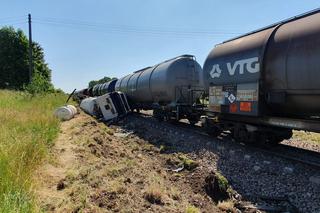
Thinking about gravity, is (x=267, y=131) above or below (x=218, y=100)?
below

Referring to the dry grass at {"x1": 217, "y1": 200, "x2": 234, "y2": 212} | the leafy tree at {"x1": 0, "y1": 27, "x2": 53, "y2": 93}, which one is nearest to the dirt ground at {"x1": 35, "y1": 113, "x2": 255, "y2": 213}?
the dry grass at {"x1": 217, "y1": 200, "x2": 234, "y2": 212}

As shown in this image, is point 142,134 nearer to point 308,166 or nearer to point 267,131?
point 267,131

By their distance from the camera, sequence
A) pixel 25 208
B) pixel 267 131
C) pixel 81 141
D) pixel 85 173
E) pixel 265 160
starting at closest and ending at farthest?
pixel 25 208, pixel 85 173, pixel 265 160, pixel 267 131, pixel 81 141

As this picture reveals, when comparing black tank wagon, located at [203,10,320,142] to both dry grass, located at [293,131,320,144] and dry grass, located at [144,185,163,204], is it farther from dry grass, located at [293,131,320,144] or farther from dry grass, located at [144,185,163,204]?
dry grass, located at [144,185,163,204]

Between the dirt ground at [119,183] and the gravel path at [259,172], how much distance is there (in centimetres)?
77

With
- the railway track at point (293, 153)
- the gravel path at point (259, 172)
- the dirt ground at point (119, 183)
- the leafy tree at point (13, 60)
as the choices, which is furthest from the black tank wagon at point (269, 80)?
the leafy tree at point (13, 60)

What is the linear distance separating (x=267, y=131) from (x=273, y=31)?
2971mm

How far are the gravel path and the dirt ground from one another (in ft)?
2.53

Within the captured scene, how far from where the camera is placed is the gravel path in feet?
21.0

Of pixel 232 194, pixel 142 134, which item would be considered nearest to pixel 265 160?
pixel 232 194

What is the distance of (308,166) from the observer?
8117 millimetres

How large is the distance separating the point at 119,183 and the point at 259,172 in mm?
3544

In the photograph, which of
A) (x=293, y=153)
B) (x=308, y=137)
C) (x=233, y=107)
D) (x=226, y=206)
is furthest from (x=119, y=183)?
(x=308, y=137)

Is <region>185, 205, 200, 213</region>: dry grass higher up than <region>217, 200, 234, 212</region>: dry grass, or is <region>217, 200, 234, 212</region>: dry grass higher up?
<region>185, 205, 200, 213</region>: dry grass
